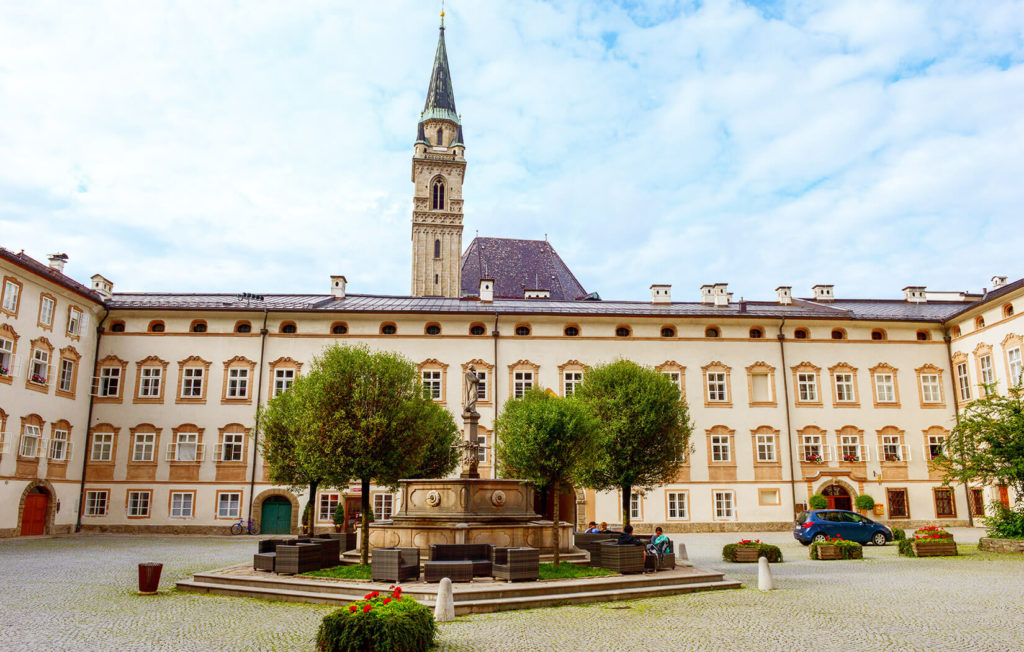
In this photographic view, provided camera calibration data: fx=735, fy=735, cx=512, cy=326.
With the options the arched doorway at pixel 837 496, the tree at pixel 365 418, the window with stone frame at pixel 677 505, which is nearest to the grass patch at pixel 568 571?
the tree at pixel 365 418

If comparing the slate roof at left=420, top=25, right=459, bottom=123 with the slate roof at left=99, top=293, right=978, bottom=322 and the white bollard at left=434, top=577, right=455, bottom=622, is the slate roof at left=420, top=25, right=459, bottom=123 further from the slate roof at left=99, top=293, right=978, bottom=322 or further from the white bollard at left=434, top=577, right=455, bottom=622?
the white bollard at left=434, top=577, right=455, bottom=622

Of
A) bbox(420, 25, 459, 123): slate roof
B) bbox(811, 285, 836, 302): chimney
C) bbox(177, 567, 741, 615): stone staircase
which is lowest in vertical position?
bbox(177, 567, 741, 615): stone staircase

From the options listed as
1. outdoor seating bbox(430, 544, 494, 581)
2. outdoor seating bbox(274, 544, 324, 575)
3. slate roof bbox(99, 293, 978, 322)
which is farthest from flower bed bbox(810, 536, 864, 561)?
slate roof bbox(99, 293, 978, 322)

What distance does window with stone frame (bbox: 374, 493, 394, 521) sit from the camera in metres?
37.2

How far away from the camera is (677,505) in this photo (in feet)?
125

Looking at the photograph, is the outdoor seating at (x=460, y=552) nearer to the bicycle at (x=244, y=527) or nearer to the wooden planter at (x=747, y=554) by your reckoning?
the wooden planter at (x=747, y=554)

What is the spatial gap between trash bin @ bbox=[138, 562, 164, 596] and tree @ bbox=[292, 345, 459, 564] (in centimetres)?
458

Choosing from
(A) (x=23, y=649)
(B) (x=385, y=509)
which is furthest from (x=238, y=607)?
(B) (x=385, y=509)

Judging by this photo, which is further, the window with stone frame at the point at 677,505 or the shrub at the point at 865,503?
the window with stone frame at the point at 677,505

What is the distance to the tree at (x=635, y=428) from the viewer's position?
→ 87.2 ft

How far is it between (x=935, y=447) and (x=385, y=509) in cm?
2956

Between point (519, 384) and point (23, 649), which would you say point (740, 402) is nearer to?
point (519, 384)

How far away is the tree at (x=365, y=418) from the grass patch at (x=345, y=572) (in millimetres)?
392

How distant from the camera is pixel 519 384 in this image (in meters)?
39.3
